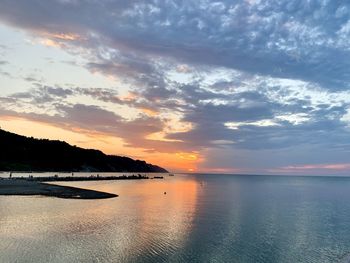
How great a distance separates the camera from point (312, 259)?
123 feet

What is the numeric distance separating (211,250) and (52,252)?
1787 cm

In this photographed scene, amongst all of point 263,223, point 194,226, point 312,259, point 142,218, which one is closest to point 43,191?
point 142,218

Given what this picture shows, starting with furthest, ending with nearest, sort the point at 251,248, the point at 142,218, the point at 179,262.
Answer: the point at 142,218 → the point at 251,248 → the point at 179,262

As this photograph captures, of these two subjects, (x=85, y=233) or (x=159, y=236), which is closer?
(x=85, y=233)

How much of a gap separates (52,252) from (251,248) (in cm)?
2329

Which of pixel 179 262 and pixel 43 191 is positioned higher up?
pixel 43 191

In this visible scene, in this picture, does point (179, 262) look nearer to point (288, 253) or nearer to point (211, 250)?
point (211, 250)

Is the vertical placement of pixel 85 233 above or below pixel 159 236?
above

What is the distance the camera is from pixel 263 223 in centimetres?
6012

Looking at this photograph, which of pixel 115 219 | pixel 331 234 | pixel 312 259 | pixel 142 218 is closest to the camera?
pixel 312 259

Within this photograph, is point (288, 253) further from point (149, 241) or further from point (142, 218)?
point (142, 218)

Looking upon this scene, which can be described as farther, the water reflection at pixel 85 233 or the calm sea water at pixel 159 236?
the calm sea water at pixel 159 236

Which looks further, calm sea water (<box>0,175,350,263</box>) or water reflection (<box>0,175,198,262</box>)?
calm sea water (<box>0,175,350,263</box>)

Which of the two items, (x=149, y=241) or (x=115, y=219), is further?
(x=115, y=219)
